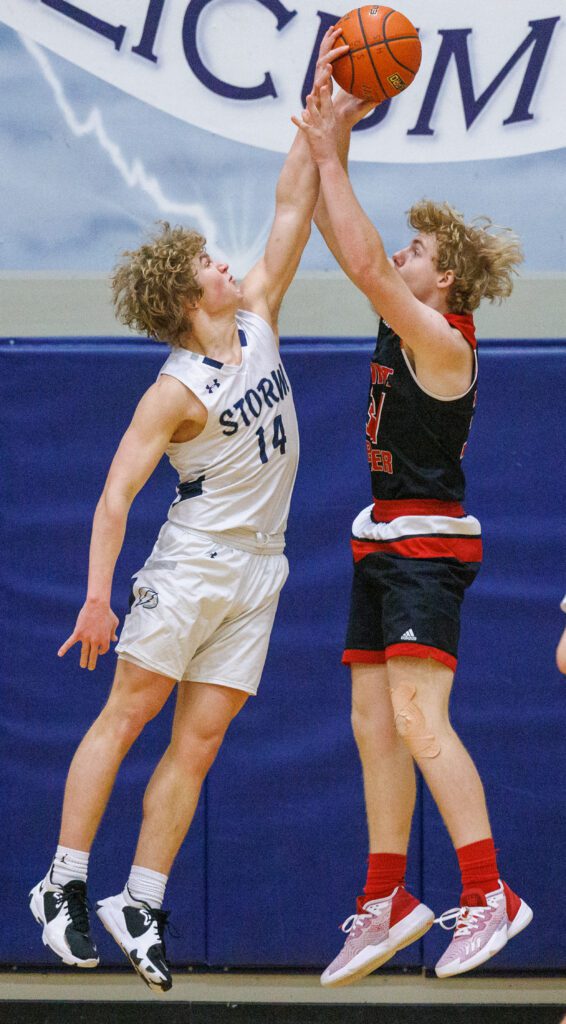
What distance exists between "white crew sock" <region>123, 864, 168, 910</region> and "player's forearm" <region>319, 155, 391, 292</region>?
6.33ft

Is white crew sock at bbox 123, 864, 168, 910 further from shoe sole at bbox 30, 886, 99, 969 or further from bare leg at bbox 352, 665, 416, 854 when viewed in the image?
bare leg at bbox 352, 665, 416, 854

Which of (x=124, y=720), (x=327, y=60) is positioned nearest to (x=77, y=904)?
(x=124, y=720)

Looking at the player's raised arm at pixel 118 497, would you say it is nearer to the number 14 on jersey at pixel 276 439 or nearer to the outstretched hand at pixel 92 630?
the outstretched hand at pixel 92 630

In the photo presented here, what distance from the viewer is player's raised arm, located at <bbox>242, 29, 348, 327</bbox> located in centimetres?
424

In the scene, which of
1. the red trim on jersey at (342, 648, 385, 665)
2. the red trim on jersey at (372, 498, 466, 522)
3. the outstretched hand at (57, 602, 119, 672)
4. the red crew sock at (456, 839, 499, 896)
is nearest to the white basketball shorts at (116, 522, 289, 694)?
the outstretched hand at (57, 602, 119, 672)

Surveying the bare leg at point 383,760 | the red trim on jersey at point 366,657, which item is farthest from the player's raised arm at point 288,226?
the bare leg at point 383,760

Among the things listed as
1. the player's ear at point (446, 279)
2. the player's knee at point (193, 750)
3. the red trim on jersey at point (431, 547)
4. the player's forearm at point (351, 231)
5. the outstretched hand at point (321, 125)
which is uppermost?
the outstretched hand at point (321, 125)

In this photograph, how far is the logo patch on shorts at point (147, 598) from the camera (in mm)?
4113

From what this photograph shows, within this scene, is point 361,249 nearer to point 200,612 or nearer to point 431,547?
point 431,547

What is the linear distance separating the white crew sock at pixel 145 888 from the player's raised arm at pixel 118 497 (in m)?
0.70

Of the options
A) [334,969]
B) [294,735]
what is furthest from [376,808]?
[294,735]

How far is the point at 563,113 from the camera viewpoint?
6.02 meters

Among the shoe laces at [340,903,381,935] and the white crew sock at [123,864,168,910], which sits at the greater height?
the white crew sock at [123,864,168,910]

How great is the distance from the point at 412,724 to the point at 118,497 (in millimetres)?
1122
